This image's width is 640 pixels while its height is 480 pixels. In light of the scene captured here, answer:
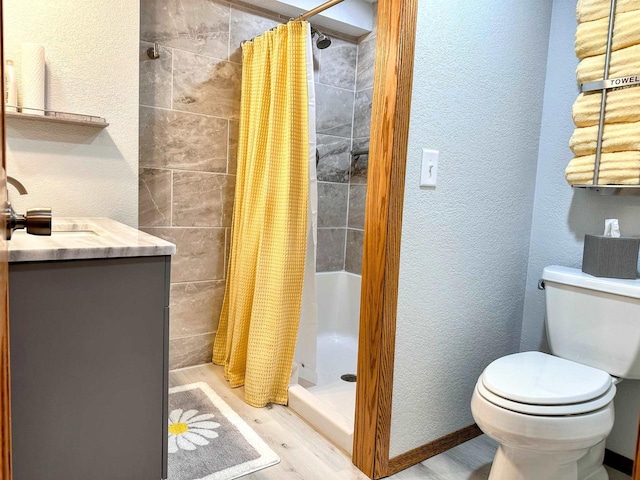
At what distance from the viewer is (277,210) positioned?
209 cm

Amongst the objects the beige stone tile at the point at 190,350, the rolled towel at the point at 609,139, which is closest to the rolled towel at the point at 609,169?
the rolled towel at the point at 609,139

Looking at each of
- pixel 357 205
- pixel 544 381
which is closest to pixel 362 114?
pixel 357 205

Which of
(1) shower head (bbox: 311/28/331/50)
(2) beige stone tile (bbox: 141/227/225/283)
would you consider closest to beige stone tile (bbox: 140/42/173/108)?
(2) beige stone tile (bbox: 141/227/225/283)

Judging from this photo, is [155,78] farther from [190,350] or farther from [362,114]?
[190,350]

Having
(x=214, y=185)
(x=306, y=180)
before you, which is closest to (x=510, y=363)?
(x=306, y=180)

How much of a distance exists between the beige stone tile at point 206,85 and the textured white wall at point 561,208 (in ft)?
5.14

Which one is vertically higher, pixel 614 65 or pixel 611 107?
pixel 614 65

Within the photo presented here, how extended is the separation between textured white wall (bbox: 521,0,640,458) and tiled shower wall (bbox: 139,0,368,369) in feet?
4.96

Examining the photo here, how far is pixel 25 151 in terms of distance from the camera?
66.5 inches

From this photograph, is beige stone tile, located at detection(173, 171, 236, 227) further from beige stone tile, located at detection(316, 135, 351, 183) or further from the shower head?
the shower head

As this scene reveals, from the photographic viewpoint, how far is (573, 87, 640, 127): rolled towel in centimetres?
154

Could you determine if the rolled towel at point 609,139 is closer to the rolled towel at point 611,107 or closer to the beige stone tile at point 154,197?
the rolled towel at point 611,107

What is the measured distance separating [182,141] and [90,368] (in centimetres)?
147

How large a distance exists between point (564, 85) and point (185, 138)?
1.81 metres
